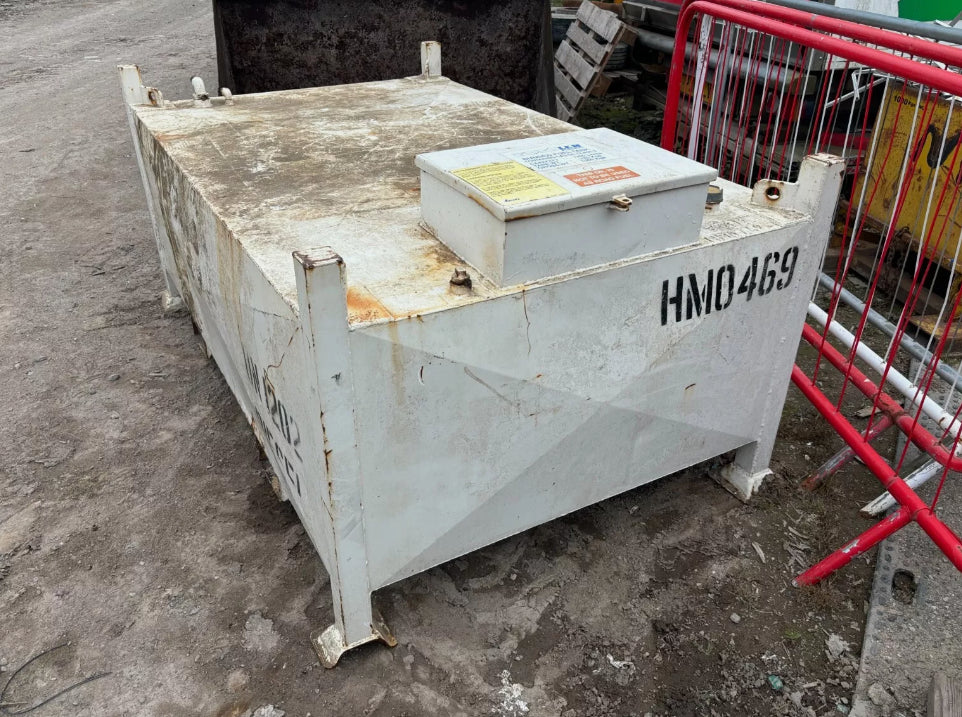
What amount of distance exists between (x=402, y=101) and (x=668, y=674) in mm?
2599

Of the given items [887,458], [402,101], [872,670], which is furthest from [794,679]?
[402,101]

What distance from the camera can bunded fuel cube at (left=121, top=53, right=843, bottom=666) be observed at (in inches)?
65.7

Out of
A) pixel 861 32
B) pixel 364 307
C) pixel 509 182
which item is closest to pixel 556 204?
pixel 509 182

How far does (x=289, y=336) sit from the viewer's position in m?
1.68

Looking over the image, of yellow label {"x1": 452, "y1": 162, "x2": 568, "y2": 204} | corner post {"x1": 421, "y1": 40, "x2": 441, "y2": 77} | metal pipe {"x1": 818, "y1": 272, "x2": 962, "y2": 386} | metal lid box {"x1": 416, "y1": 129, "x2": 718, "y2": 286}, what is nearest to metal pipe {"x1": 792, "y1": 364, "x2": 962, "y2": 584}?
metal pipe {"x1": 818, "y1": 272, "x2": 962, "y2": 386}

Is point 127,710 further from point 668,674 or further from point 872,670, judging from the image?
point 872,670

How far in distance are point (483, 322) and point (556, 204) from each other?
31 cm

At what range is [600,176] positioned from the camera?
1.79 metres

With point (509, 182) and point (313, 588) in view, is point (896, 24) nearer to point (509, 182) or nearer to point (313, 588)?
point (509, 182)

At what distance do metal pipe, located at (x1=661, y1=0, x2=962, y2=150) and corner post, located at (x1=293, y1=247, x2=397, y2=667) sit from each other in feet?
5.09

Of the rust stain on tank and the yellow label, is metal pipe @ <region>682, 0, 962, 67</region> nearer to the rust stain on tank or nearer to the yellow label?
the yellow label

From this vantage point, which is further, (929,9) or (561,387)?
(929,9)

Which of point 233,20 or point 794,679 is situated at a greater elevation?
point 233,20

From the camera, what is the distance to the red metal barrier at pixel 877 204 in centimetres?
218
